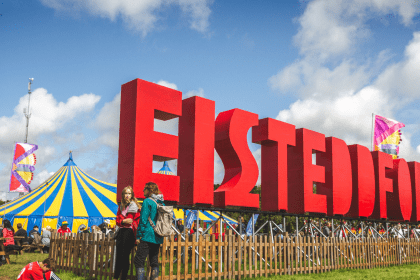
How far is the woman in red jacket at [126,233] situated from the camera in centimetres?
650

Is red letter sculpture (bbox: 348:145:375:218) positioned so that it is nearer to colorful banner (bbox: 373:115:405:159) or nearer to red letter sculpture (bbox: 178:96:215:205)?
colorful banner (bbox: 373:115:405:159)

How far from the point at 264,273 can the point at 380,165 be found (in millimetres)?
9803

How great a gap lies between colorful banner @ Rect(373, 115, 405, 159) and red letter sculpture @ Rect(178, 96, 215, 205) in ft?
44.2

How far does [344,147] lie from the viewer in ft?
47.8

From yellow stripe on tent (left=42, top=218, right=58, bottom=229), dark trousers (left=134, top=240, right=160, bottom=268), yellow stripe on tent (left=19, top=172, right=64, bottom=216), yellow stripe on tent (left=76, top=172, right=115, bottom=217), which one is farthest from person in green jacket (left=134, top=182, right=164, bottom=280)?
yellow stripe on tent (left=76, top=172, right=115, bottom=217)

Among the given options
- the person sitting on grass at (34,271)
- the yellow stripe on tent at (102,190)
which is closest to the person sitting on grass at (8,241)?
the person sitting on grass at (34,271)

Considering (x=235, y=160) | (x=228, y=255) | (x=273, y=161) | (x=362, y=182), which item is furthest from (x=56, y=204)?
(x=362, y=182)

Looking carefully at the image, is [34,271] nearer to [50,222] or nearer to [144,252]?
[144,252]

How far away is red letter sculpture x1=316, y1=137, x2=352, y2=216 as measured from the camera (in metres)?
13.8

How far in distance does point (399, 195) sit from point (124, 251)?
14464 mm

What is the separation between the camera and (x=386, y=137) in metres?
20.6

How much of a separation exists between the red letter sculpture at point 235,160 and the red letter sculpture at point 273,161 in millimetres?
707

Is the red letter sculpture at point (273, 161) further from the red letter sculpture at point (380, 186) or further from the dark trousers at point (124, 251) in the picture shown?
the dark trousers at point (124, 251)

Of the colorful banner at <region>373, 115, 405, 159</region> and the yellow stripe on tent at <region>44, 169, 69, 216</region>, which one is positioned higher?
the colorful banner at <region>373, 115, 405, 159</region>
